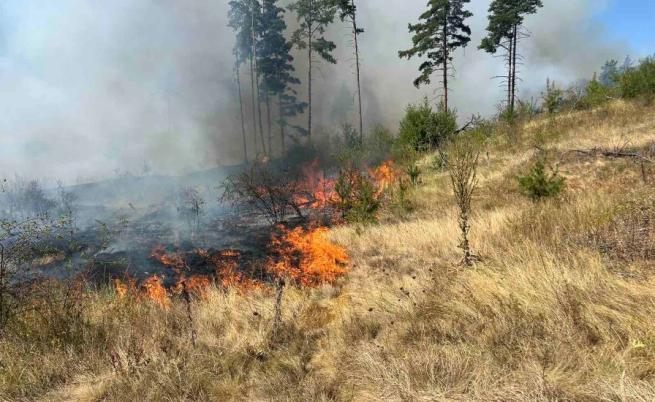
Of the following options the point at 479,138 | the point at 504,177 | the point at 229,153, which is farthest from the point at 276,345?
the point at 229,153

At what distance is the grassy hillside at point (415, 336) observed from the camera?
108 inches

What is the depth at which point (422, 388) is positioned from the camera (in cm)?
278

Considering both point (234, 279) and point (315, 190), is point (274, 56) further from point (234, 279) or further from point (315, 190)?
point (234, 279)

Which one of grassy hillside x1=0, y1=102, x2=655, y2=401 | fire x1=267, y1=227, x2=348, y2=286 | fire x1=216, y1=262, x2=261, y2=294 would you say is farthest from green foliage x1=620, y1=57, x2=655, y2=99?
fire x1=216, y1=262, x2=261, y2=294

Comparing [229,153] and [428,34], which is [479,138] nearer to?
[428,34]

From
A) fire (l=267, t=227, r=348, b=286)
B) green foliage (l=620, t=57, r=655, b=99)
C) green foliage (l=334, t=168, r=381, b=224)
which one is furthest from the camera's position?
green foliage (l=620, t=57, r=655, b=99)

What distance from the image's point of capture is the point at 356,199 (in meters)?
12.8

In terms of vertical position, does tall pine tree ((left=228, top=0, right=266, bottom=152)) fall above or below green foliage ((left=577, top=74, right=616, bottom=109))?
above

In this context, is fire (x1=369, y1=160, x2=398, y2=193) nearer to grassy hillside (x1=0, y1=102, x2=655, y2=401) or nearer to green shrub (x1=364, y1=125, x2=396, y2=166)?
green shrub (x1=364, y1=125, x2=396, y2=166)

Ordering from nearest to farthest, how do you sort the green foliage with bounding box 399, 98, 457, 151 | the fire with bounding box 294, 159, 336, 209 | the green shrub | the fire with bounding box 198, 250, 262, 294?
the fire with bounding box 198, 250, 262, 294, the fire with bounding box 294, 159, 336, 209, the green foliage with bounding box 399, 98, 457, 151, the green shrub

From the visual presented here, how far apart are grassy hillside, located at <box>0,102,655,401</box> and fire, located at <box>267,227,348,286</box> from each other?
122 cm

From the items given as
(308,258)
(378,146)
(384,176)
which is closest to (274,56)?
(378,146)

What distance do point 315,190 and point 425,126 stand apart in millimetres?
6944

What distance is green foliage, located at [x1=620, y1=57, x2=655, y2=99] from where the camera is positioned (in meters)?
16.7
